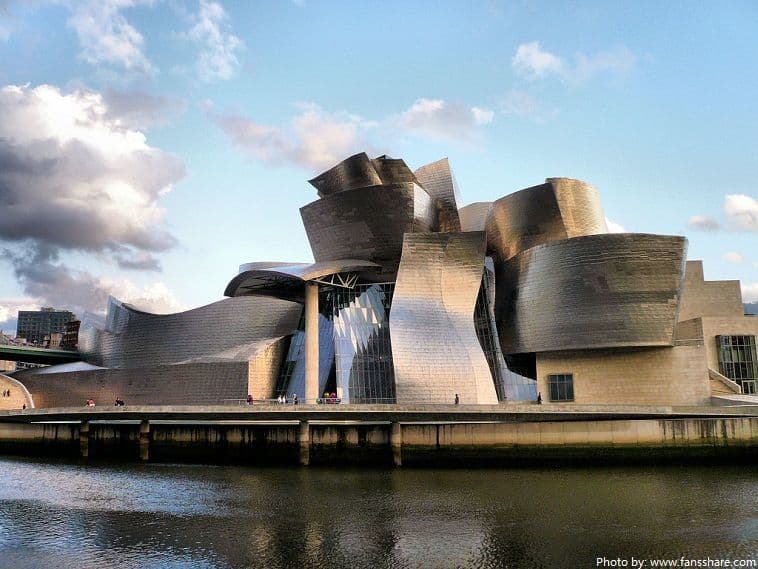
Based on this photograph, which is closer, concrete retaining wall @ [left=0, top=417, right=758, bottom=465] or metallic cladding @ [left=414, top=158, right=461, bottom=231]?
concrete retaining wall @ [left=0, top=417, right=758, bottom=465]

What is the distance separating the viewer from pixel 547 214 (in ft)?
134

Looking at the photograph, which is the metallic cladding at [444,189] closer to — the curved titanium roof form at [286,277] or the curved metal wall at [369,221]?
the curved metal wall at [369,221]

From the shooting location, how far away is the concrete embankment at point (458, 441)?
86.4 ft

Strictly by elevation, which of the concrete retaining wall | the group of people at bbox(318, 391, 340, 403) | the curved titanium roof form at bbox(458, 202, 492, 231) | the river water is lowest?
the river water

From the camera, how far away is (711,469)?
24078 millimetres

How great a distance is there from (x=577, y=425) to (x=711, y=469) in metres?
5.14

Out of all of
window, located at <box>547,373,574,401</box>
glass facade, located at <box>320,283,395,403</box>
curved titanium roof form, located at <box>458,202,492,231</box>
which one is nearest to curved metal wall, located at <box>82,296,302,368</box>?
glass facade, located at <box>320,283,395,403</box>

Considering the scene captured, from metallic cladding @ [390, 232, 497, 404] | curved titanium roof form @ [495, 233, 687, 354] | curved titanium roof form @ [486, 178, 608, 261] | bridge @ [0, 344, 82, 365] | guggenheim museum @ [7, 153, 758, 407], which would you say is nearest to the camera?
metallic cladding @ [390, 232, 497, 404]

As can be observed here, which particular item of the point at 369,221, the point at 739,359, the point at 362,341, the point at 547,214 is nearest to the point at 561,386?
the point at 547,214

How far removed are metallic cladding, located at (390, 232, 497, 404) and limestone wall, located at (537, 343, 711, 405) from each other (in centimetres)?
632

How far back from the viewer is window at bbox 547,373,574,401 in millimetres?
39000

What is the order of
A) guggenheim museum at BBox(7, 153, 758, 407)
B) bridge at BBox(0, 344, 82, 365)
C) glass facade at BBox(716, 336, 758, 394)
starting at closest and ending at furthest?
guggenheim museum at BBox(7, 153, 758, 407), glass facade at BBox(716, 336, 758, 394), bridge at BBox(0, 344, 82, 365)

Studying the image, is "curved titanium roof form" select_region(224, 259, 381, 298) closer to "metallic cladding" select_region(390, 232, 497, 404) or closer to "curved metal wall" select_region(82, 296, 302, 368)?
"curved metal wall" select_region(82, 296, 302, 368)

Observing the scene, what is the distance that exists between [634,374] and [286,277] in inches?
834
